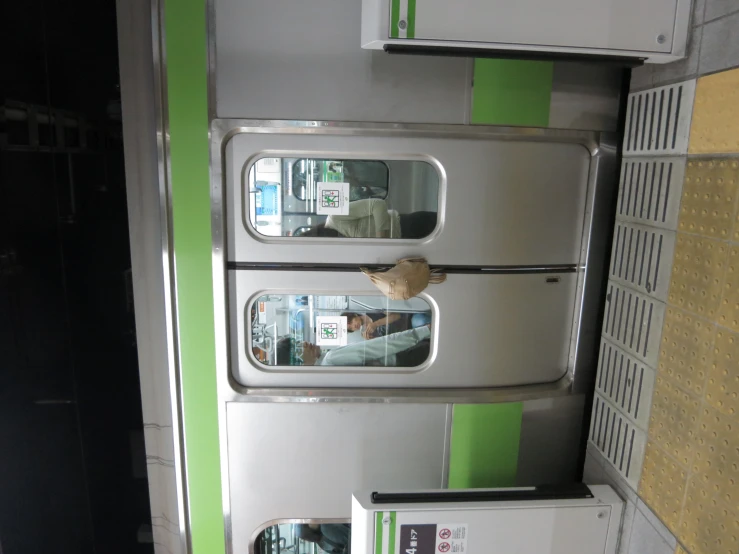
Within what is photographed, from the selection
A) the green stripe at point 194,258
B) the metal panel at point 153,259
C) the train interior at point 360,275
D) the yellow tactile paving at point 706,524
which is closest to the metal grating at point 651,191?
the train interior at point 360,275

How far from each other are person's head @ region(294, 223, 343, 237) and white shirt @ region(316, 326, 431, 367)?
1.45 ft

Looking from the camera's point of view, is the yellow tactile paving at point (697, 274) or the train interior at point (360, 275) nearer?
the yellow tactile paving at point (697, 274)

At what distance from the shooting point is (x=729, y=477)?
4.32 ft

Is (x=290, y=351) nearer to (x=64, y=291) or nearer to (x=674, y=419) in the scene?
(x=64, y=291)

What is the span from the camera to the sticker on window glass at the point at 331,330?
2.04 m

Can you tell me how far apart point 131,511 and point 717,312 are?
2.39m

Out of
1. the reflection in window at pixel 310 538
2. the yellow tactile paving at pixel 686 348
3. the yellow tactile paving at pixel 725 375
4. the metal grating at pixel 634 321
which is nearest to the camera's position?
the yellow tactile paving at pixel 725 375

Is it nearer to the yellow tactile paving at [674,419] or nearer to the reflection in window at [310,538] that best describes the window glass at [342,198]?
the yellow tactile paving at [674,419]

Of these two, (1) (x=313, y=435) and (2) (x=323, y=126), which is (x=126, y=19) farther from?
(1) (x=313, y=435)

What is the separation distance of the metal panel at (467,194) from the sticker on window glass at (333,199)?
0.35 feet

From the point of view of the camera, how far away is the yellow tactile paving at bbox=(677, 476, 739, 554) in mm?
1323

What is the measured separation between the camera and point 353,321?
2.04 m

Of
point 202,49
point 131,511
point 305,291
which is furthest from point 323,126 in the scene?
point 131,511

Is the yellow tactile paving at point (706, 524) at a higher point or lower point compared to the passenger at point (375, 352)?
lower
